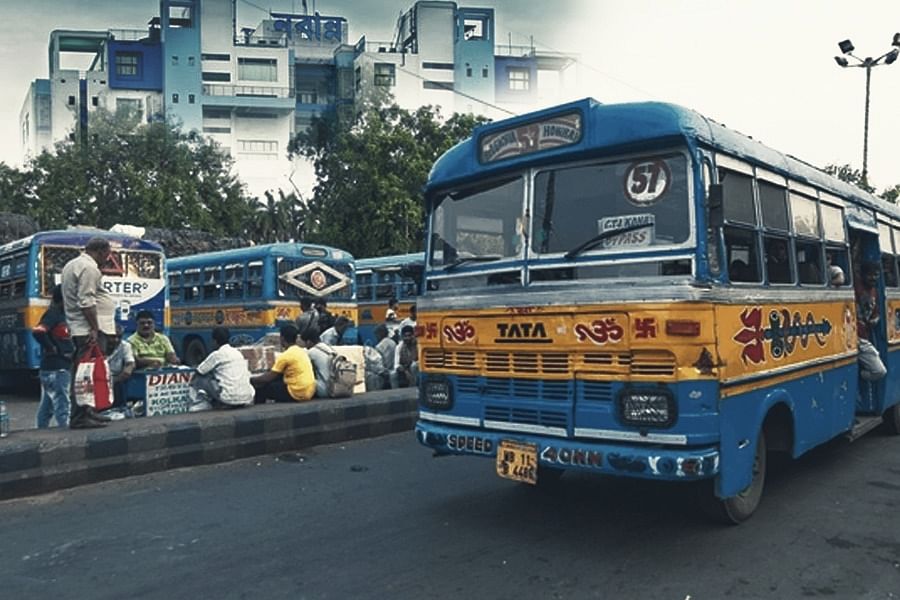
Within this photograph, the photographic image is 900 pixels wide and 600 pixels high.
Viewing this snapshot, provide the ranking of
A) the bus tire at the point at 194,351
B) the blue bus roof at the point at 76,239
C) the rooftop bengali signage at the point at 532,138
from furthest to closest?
the bus tire at the point at 194,351
the blue bus roof at the point at 76,239
the rooftop bengali signage at the point at 532,138

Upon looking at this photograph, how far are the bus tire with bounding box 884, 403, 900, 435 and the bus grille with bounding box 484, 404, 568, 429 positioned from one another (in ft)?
18.4

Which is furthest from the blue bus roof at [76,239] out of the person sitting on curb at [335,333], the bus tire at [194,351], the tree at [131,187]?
the tree at [131,187]

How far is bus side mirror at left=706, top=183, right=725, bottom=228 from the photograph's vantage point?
187 inches

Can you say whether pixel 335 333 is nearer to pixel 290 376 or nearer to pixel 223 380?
pixel 290 376

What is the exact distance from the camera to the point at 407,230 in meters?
30.3

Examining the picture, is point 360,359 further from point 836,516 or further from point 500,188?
point 836,516

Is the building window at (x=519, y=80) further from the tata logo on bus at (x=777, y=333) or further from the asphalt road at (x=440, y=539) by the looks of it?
the tata logo on bus at (x=777, y=333)

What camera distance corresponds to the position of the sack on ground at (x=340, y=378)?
9672mm

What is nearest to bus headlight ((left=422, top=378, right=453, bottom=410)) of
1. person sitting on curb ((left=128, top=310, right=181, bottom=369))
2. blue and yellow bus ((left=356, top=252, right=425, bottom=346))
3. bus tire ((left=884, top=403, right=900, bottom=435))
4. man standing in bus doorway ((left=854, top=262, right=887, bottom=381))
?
man standing in bus doorway ((left=854, top=262, right=887, bottom=381))

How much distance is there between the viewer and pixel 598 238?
16.7 feet

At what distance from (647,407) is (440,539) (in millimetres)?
1647

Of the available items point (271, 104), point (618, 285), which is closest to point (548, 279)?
point (618, 285)

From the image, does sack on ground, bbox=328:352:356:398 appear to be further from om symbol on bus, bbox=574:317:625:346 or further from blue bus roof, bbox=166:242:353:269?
blue bus roof, bbox=166:242:353:269

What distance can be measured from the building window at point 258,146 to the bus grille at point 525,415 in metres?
69.6
